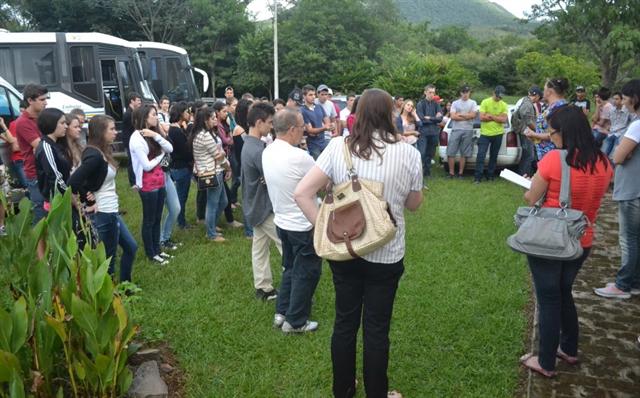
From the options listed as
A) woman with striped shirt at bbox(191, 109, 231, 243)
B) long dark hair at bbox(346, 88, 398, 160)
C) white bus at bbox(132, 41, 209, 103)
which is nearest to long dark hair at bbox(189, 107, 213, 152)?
woman with striped shirt at bbox(191, 109, 231, 243)

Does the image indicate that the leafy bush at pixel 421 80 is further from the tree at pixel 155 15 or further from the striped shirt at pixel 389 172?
the tree at pixel 155 15

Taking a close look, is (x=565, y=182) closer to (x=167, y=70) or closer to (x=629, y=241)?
(x=629, y=241)

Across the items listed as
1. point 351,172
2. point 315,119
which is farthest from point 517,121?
point 351,172

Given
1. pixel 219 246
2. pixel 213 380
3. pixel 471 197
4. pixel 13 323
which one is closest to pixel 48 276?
pixel 13 323

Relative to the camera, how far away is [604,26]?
51.1 ft

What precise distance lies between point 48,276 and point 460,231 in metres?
5.09

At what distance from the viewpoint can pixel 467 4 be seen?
143 m

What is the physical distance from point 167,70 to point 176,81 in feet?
1.64

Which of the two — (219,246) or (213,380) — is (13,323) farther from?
(219,246)

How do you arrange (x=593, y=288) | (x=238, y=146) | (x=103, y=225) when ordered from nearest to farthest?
(x=103, y=225), (x=593, y=288), (x=238, y=146)

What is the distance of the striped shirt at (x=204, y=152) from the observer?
6.27 m

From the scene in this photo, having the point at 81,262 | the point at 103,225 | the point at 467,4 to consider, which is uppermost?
the point at 467,4

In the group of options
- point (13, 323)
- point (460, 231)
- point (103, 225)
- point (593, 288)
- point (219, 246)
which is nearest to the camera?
point (13, 323)

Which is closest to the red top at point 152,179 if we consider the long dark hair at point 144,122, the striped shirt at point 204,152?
the long dark hair at point 144,122
